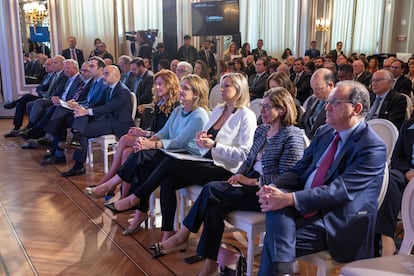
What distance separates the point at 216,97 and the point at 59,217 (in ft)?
8.64

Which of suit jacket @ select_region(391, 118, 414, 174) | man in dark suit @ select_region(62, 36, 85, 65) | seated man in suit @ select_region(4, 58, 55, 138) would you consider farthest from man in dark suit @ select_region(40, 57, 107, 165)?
man in dark suit @ select_region(62, 36, 85, 65)

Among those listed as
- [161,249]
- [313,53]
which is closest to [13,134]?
[161,249]

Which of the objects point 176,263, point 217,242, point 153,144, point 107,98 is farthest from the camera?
point 107,98

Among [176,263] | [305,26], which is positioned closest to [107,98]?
[176,263]

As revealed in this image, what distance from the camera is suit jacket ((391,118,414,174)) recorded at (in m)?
2.90

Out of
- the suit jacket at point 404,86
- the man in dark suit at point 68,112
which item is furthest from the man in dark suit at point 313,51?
the man in dark suit at point 68,112

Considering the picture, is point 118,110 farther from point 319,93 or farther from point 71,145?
point 319,93

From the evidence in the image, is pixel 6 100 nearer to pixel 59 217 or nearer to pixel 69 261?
pixel 59 217

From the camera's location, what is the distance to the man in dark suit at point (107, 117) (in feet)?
15.2

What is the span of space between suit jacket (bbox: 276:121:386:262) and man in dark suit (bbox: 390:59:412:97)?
3865mm

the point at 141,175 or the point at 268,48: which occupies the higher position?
the point at 268,48

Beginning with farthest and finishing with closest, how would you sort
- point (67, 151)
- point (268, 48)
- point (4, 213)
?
1. point (268, 48)
2. point (67, 151)
3. point (4, 213)

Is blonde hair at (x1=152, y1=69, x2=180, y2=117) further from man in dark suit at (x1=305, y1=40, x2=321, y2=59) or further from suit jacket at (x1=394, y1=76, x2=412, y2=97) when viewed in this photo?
man in dark suit at (x1=305, y1=40, x2=321, y2=59)

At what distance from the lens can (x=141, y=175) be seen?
3.20 metres
